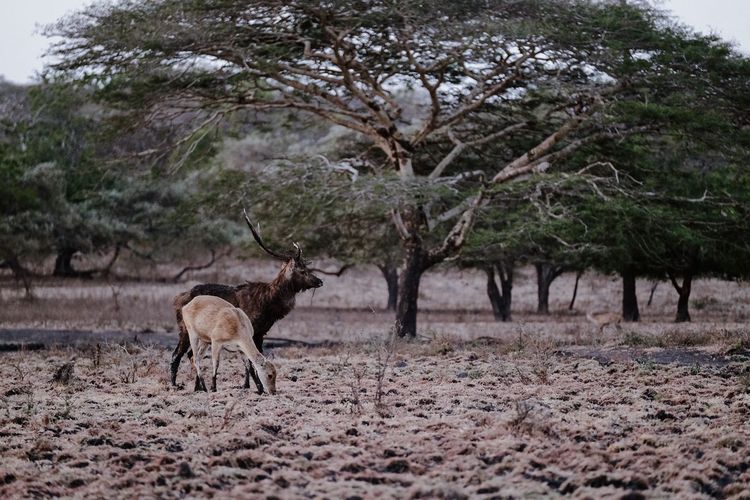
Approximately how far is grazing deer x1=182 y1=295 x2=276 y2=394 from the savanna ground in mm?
268

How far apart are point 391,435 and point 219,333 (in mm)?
2732

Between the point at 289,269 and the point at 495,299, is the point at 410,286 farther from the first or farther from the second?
the point at 495,299

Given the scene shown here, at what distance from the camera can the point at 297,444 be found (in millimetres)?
7172

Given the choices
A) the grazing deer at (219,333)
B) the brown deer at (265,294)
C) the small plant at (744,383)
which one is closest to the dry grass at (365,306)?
the brown deer at (265,294)

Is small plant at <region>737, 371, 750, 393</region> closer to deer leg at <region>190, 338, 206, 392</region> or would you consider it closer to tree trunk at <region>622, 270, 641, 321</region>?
deer leg at <region>190, 338, 206, 392</region>

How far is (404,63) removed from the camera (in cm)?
1708

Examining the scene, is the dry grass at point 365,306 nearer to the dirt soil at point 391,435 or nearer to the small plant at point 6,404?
the dirt soil at point 391,435

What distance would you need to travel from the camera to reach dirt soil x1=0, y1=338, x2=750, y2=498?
237 inches

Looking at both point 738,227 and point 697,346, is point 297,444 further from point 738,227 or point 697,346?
point 738,227

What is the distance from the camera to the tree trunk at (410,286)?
18016mm

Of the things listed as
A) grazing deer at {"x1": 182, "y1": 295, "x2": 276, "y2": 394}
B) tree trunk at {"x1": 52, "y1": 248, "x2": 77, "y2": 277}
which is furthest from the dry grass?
tree trunk at {"x1": 52, "y1": 248, "x2": 77, "y2": 277}

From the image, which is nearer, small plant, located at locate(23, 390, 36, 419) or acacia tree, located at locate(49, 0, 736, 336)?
small plant, located at locate(23, 390, 36, 419)

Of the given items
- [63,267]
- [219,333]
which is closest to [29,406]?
[219,333]

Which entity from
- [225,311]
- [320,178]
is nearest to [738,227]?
[320,178]
